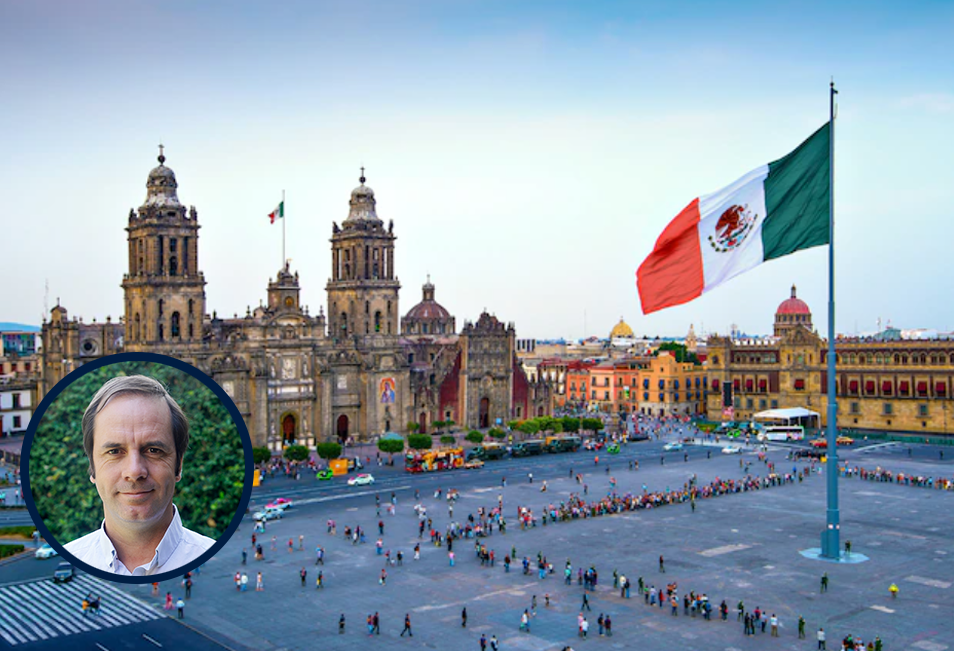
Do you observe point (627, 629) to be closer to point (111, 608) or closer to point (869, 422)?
point (111, 608)

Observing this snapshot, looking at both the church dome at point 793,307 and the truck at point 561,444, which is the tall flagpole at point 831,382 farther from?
the church dome at point 793,307

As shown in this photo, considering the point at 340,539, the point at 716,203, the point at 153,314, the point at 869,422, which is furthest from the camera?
the point at 869,422

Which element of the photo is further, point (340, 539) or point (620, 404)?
point (620, 404)

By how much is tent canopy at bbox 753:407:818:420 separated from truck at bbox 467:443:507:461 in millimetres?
33883

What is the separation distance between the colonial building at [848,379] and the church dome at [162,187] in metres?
64.4

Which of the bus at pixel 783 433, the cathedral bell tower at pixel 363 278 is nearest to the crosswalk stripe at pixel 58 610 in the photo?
the cathedral bell tower at pixel 363 278

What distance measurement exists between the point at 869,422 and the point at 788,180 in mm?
81074

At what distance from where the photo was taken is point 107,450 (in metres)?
14.6

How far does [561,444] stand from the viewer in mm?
91938

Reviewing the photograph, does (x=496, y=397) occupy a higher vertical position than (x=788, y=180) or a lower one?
lower

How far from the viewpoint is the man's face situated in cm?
1459

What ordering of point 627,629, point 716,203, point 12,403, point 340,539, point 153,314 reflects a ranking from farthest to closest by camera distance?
point 12,403
point 153,314
point 340,539
point 627,629
point 716,203

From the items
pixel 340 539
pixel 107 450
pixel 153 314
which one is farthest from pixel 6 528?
pixel 107 450

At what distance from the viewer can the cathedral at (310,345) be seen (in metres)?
84.8
